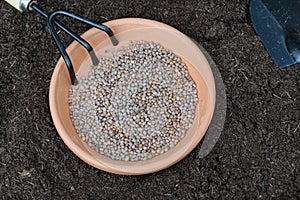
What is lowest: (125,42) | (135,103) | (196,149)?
(196,149)

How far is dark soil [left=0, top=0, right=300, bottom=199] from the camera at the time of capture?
1698mm

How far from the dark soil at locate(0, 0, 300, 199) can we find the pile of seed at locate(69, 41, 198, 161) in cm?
12

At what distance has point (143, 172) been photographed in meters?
1.55

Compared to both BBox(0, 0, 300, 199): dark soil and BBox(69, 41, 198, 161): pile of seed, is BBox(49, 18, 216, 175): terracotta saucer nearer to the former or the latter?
BBox(69, 41, 198, 161): pile of seed

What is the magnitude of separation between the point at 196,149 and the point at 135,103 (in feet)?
0.79

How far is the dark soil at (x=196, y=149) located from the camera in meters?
1.70

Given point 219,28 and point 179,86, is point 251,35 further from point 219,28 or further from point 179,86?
point 179,86

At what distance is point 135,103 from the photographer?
166cm

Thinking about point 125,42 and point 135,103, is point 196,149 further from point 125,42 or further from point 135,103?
point 125,42

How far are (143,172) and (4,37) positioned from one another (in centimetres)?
67

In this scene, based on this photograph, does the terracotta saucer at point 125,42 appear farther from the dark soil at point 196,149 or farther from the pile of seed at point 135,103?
the dark soil at point 196,149

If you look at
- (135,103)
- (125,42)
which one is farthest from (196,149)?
(125,42)

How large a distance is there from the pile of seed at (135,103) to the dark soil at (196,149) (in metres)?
0.12

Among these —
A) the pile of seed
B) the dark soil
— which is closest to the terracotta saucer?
the pile of seed
